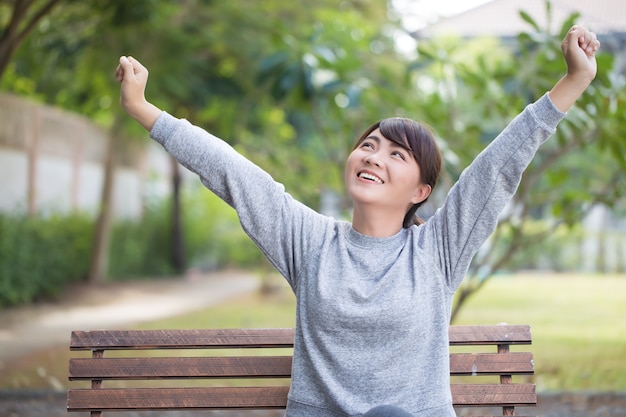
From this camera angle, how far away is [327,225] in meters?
2.52

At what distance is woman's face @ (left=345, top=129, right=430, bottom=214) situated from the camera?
238 centimetres

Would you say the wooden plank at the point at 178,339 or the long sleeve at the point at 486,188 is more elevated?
the long sleeve at the point at 486,188

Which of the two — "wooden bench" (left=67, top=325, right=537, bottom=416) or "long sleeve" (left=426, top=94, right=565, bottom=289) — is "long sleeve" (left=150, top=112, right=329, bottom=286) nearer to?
"long sleeve" (left=426, top=94, right=565, bottom=289)

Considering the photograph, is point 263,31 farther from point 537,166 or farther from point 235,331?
point 235,331

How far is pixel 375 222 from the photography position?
243 centimetres

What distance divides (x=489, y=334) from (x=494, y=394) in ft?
0.62

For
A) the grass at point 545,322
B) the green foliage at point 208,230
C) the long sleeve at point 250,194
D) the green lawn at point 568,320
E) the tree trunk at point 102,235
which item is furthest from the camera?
the green foliage at point 208,230

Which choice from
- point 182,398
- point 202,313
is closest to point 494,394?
point 182,398

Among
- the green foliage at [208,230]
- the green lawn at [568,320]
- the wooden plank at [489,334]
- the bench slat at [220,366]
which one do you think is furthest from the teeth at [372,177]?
the green foliage at [208,230]

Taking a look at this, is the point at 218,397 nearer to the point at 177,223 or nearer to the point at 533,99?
the point at 533,99

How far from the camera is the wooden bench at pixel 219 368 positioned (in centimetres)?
284

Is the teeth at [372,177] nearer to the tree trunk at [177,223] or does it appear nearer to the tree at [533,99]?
the tree at [533,99]

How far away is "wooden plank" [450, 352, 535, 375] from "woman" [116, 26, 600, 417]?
513mm

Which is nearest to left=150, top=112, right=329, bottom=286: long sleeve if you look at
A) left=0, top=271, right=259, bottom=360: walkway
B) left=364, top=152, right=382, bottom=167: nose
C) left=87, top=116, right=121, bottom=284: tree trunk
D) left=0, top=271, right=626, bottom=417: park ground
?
left=364, top=152, right=382, bottom=167: nose
